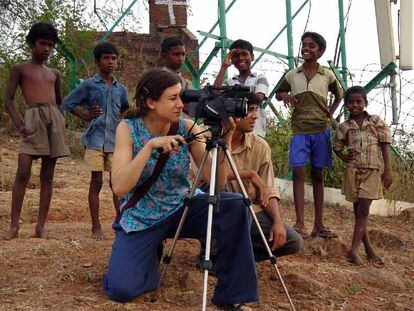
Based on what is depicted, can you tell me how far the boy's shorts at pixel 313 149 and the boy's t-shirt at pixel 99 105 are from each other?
1.33 metres

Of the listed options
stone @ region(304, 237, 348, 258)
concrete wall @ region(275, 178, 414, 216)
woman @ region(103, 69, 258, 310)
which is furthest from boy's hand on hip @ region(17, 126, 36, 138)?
concrete wall @ region(275, 178, 414, 216)

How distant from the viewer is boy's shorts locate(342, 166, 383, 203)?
4.55 m

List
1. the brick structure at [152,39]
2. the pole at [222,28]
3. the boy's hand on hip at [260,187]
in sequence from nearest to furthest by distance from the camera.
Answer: the boy's hand on hip at [260,187], the pole at [222,28], the brick structure at [152,39]

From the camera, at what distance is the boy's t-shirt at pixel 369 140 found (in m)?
4.59

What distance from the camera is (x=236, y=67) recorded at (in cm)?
488

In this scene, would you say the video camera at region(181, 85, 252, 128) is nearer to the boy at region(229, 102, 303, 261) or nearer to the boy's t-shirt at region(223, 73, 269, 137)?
the boy at region(229, 102, 303, 261)

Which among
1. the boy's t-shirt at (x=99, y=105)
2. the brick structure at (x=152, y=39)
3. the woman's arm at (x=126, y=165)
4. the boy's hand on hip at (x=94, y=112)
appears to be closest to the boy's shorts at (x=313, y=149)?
the boy's t-shirt at (x=99, y=105)

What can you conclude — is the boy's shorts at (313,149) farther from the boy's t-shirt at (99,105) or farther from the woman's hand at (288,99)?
the boy's t-shirt at (99,105)

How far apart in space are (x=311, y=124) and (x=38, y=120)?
195cm

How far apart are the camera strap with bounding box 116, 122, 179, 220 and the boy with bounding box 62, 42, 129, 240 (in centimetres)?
123

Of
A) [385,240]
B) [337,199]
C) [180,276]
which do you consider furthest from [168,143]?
[337,199]

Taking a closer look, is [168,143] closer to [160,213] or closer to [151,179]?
[151,179]

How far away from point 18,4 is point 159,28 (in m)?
3.12

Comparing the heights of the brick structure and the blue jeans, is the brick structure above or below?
above
